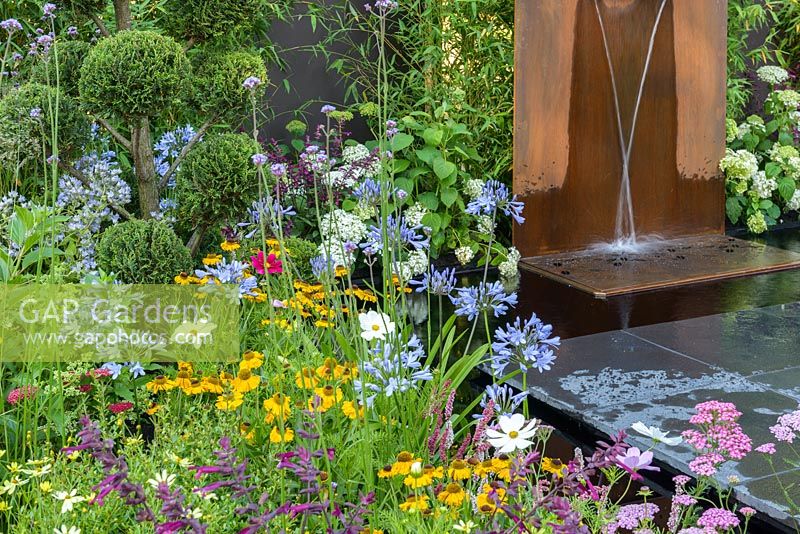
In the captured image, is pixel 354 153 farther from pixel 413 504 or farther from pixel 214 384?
pixel 413 504

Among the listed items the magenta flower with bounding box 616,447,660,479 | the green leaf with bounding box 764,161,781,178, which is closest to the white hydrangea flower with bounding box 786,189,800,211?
the green leaf with bounding box 764,161,781,178

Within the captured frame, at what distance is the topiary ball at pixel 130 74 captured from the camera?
11.2ft

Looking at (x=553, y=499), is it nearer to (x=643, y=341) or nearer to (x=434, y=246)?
(x=643, y=341)

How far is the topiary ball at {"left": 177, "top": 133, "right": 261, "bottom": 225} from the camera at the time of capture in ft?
11.8

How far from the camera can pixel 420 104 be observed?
5.44 m

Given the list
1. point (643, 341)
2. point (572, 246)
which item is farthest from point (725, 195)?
point (643, 341)

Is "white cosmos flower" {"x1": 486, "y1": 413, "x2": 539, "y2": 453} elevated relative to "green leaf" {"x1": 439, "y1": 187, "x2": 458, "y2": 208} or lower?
lower

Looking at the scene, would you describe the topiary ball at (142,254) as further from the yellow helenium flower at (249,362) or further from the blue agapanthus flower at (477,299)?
the blue agapanthus flower at (477,299)

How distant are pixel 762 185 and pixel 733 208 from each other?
218 mm

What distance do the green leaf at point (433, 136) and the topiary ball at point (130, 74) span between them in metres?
1.78

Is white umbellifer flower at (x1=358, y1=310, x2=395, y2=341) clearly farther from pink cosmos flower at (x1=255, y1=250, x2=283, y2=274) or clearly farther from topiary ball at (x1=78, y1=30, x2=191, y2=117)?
topiary ball at (x1=78, y1=30, x2=191, y2=117)

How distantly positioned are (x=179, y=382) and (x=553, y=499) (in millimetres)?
1148

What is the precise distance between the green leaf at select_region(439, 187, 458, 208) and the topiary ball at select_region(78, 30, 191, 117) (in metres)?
1.83

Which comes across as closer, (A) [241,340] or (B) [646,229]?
(A) [241,340]
